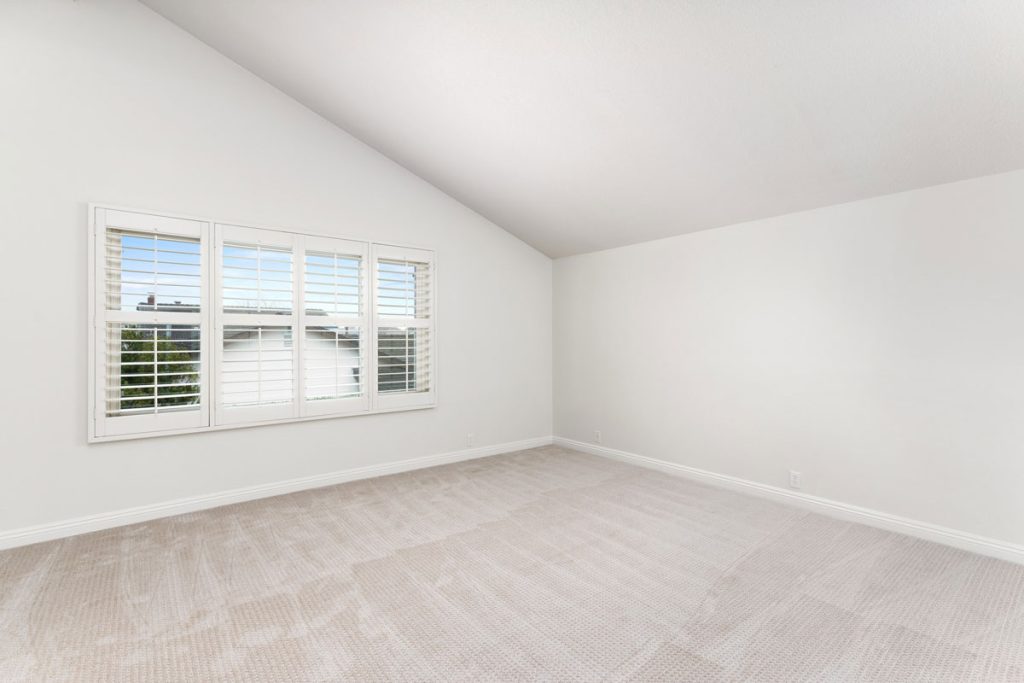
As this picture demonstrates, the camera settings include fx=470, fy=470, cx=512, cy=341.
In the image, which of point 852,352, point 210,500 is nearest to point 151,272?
point 210,500

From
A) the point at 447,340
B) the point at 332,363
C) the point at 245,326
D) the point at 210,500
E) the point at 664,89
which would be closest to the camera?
the point at 664,89

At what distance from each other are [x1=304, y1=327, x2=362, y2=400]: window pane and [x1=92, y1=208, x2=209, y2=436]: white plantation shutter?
2.39 ft

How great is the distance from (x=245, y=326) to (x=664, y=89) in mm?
3265

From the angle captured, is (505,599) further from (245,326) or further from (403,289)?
(403,289)

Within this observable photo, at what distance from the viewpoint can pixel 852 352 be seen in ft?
10.5

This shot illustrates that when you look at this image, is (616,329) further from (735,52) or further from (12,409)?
(12,409)

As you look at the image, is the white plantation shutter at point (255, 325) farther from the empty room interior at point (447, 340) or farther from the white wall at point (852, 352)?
the white wall at point (852, 352)

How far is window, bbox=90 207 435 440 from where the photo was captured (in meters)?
3.08

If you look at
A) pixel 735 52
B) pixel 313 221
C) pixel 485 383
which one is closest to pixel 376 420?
pixel 485 383

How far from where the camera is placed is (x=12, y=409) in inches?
109

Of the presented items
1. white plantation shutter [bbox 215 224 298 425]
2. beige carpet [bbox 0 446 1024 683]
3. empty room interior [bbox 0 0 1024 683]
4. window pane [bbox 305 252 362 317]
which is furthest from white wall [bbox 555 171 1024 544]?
white plantation shutter [bbox 215 224 298 425]

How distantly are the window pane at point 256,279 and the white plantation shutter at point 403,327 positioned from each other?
742 mm

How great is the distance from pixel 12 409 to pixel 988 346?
570 centimetres

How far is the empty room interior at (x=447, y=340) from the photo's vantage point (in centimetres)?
202
